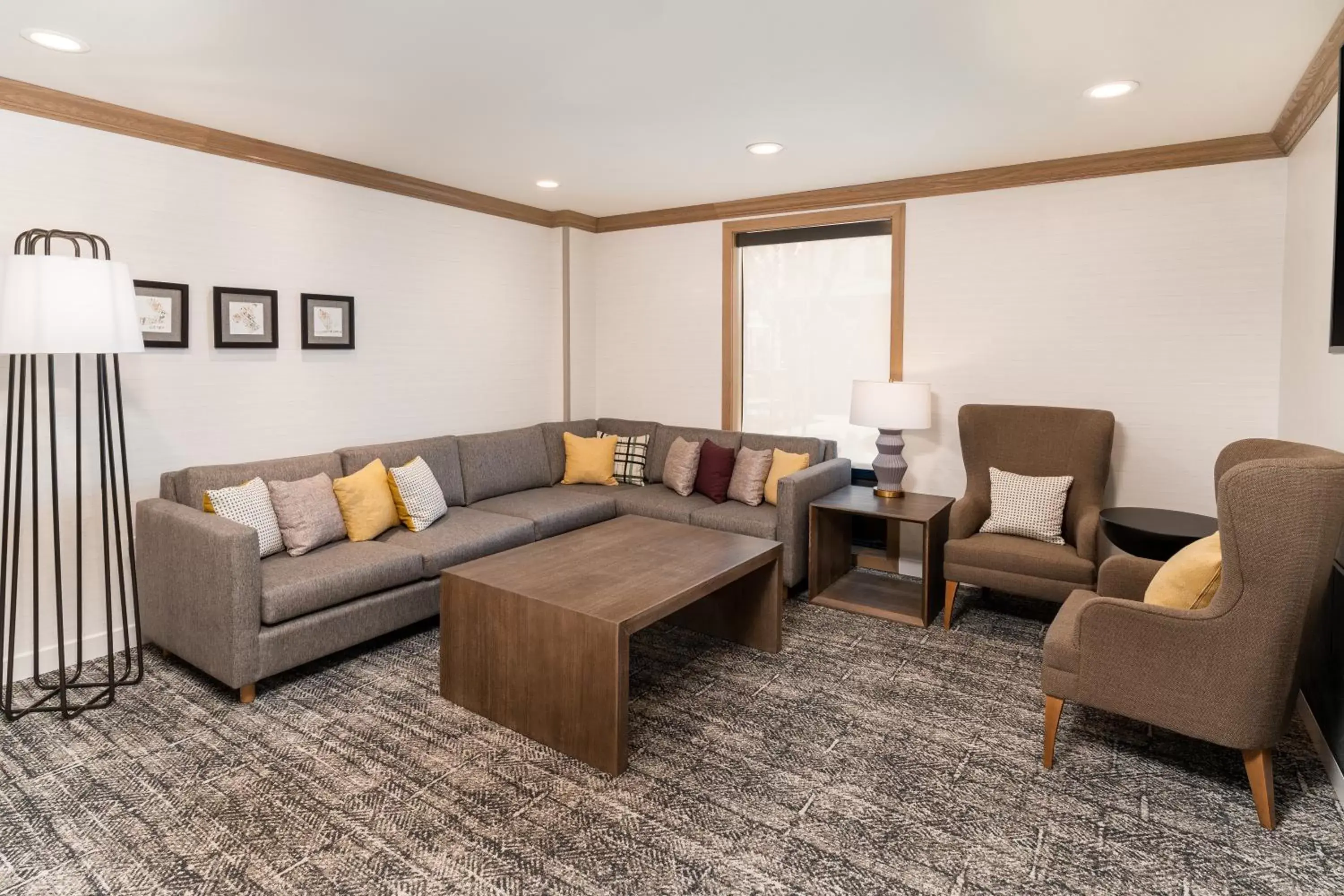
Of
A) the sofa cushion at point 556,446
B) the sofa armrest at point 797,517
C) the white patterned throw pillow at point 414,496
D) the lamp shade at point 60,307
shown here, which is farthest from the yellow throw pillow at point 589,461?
the lamp shade at point 60,307

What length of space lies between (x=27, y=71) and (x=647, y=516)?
3260 mm

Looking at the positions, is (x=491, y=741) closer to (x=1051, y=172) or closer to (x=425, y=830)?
(x=425, y=830)

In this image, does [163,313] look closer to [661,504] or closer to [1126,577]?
[661,504]

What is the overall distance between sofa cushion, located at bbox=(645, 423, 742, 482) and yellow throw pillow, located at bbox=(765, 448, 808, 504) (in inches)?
19.9

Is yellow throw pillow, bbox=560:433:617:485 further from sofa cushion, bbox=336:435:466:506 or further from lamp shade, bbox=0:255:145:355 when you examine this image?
lamp shade, bbox=0:255:145:355

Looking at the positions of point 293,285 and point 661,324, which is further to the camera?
point 661,324

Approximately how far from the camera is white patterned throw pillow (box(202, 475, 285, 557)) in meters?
→ 3.13

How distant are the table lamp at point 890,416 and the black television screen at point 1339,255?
1.78 metres

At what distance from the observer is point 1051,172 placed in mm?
3893

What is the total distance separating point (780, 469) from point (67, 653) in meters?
3.51

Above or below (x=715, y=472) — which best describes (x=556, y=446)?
above

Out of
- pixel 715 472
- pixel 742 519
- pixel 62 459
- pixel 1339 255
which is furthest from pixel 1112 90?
pixel 62 459

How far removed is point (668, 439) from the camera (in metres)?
5.14

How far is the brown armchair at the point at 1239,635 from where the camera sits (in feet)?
6.36
